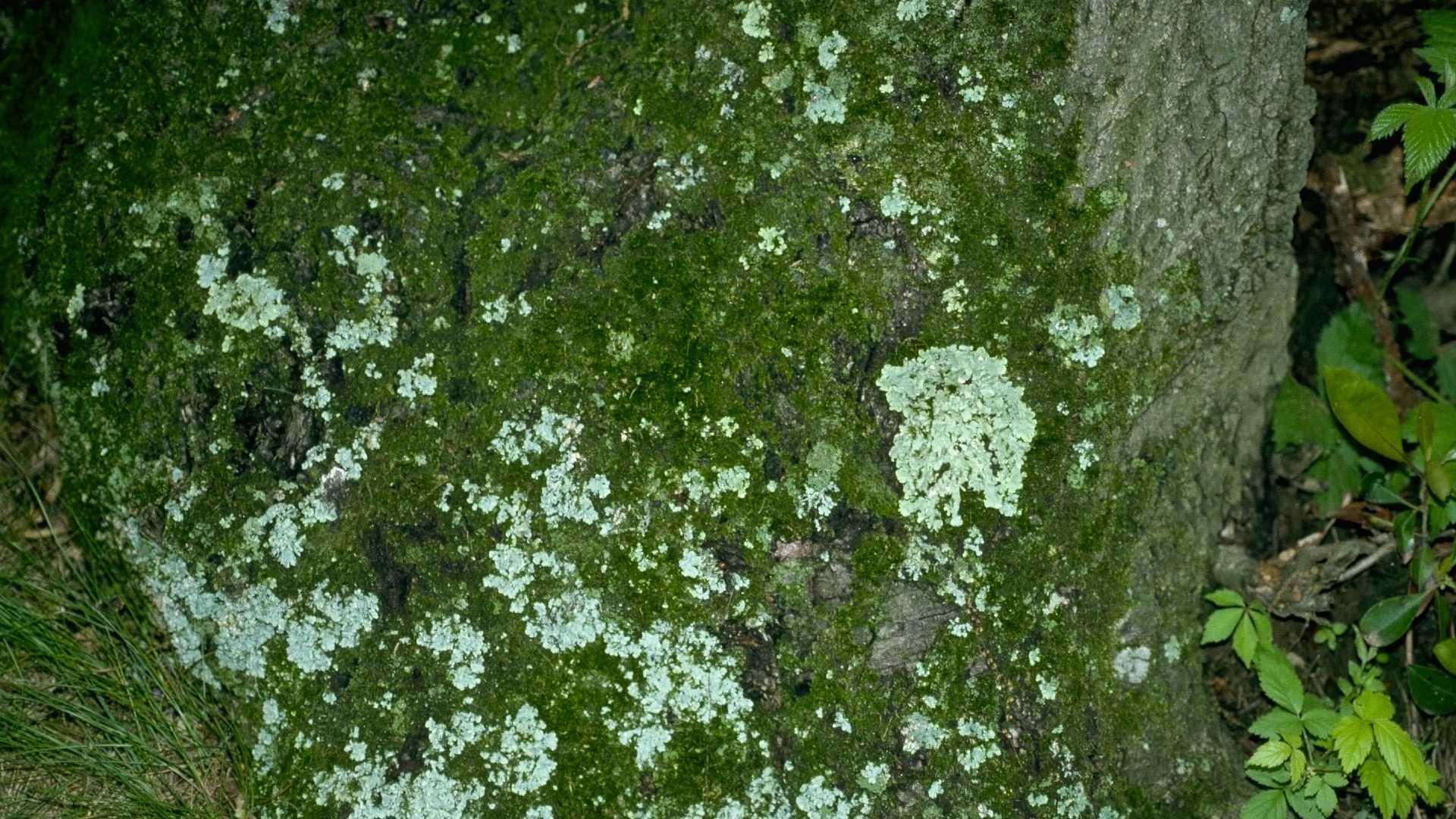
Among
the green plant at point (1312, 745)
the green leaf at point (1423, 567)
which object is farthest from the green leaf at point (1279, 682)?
the green leaf at point (1423, 567)

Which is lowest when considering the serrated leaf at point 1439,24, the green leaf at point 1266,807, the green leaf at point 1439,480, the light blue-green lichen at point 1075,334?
the green leaf at point 1266,807

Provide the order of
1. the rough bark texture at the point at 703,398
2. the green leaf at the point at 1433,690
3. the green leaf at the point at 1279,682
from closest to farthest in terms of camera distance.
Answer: the rough bark texture at the point at 703,398 → the green leaf at the point at 1279,682 → the green leaf at the point at 1433,690

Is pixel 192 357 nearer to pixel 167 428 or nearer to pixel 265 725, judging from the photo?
pixel 167 428

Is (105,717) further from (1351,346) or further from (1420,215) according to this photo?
(1420,215)

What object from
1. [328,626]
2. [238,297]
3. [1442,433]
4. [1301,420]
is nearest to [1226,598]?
[1301,420]

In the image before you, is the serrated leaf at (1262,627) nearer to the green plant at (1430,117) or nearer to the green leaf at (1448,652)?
the green leaf at (1448,652)

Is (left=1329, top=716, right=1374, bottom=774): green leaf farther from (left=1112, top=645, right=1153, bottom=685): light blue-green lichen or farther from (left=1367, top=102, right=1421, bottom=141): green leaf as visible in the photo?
(left=1367, top=102, right=1421, bottom=141): green leaf
